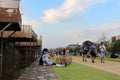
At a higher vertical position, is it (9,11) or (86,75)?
(9,11)

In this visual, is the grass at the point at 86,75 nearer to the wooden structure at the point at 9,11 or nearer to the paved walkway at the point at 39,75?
the paved walkway at the point at 39,75

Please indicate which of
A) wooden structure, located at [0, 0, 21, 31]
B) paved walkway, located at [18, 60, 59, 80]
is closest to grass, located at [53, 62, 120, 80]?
paved walkway, located at [18, 60, 59, 80]

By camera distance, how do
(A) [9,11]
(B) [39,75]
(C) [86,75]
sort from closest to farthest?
(A) [9,11]
(C) [86,75]
(B) [39,75]

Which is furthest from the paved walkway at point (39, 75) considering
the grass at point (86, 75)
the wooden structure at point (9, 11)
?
the wooden structure at point (9, 11)

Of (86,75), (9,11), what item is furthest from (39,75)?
(9,11)

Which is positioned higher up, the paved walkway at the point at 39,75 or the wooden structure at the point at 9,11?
the wooden structure at the point at 9,11

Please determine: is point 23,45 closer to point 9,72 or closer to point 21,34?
point 21,34

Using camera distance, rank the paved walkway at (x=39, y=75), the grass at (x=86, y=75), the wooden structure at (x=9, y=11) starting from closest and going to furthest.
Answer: the wooden structure at (x=9, y=11) → the grass at (x=86, y=75) → the paved walkway at (x=39, y=75)

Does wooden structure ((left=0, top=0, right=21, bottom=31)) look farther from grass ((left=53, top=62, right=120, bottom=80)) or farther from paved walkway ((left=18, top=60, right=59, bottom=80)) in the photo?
grass ((left=53, top=62, right=120, bottom=80))

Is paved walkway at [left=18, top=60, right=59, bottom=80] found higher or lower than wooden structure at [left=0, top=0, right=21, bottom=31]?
lower

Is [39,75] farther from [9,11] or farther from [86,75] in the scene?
[9,11]

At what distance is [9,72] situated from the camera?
17.9 meters

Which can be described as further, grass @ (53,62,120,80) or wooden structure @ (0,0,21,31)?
grass @ (53,62,120,80)

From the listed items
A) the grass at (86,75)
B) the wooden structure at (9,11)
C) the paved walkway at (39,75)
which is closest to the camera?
the wooden structure at (9,11)
